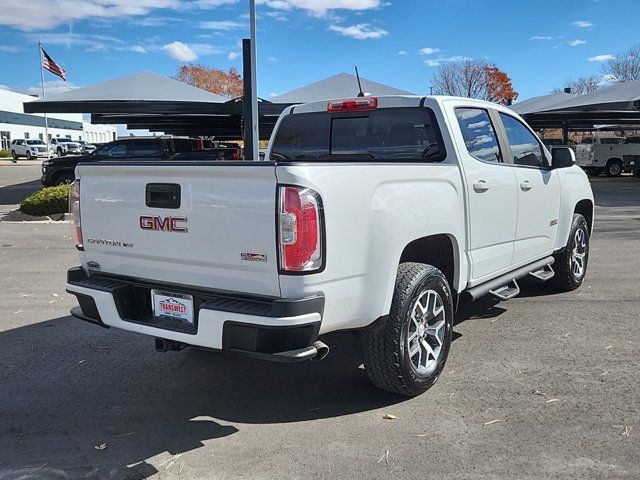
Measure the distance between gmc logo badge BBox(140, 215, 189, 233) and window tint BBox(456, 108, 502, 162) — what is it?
92.4 inches

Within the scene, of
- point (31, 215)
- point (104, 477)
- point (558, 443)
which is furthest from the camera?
point (31, 215)

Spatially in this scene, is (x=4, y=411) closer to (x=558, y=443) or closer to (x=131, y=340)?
(x=131, y=340)

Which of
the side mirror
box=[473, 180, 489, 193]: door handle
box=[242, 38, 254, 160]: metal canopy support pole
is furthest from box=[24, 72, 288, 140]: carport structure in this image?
box=[473, 180, 489, 193]: door handle

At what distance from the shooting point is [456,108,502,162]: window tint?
15.4ft

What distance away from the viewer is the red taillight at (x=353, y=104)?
479cm

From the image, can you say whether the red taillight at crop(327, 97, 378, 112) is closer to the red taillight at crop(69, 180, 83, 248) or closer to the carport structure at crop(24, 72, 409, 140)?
the red taillight at crop(69, 180, 83, 248)

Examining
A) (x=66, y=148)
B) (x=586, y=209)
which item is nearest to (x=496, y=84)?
(x=66, y=148)

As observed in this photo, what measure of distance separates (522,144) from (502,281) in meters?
1.44

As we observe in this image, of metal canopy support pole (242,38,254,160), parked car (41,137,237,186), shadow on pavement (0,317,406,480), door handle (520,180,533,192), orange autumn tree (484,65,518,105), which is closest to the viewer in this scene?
shadow on pavement (0,317,406,480)

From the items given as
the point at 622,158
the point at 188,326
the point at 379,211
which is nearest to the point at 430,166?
the point at 379,211

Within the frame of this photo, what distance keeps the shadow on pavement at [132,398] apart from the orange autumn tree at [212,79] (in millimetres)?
63851

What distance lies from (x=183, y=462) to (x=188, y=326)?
0.73 metres

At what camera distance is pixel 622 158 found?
27.9 meters

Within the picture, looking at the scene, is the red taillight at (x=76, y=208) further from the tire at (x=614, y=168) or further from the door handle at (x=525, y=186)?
the tire at (x=614, y=168)
